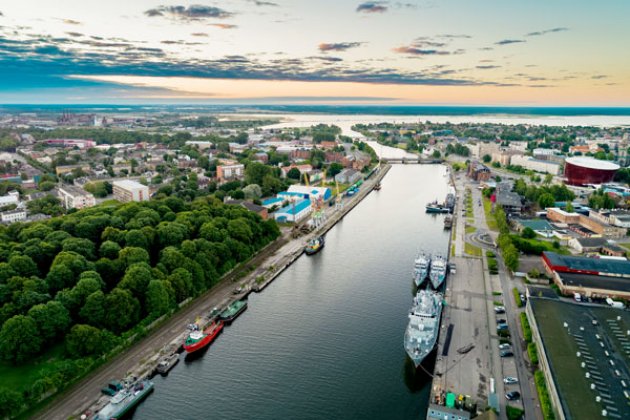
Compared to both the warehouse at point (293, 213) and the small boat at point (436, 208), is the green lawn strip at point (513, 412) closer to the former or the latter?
the warehouse at point (293, 213)

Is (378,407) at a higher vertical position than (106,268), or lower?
lower

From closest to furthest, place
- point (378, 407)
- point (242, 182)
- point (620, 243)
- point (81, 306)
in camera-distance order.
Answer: point (378, 407)
point (81, 306)
point (620, 243)
point (242, 182)

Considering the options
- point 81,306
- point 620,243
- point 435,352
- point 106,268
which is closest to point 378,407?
point 435,352

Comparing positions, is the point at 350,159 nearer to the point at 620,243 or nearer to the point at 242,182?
the point at 242,182

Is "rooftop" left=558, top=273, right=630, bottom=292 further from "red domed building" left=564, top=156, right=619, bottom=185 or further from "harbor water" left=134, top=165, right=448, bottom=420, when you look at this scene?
"red domed building" left=564, top=156, right=619, bottom=185

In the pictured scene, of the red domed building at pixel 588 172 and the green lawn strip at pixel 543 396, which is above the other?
the red domed building at pixel 588 172

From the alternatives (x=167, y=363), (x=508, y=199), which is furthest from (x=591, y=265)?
(x=167, y=363)

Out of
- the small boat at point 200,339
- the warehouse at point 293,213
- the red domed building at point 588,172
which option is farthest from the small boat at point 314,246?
the red domed building at point 588,172
